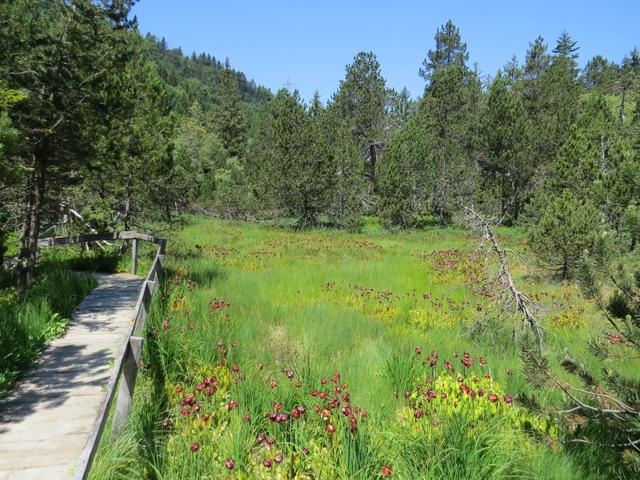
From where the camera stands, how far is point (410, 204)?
107 ft

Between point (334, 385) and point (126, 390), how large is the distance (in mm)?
2112

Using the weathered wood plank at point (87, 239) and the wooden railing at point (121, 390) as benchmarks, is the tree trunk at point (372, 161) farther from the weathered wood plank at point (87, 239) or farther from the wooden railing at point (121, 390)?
the wooden railing at point (121, 390)

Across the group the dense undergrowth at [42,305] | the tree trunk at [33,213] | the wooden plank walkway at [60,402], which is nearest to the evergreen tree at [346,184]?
the dense undergrowth at [42,305]

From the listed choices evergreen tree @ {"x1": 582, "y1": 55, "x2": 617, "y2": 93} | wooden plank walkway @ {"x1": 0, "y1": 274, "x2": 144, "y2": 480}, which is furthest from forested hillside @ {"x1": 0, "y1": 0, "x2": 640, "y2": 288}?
evergreen tree @ {"x1": 582, "y1": 55, "x2": 617, "y2": 93}

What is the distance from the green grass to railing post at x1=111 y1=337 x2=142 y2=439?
15cm

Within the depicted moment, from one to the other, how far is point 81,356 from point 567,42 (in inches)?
3088

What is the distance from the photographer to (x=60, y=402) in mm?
4727

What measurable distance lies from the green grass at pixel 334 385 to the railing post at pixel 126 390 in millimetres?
147

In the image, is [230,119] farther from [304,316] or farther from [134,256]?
[304,316]

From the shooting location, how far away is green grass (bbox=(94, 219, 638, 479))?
341 centimetres

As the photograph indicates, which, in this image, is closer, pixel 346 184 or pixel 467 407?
pixel 467 407

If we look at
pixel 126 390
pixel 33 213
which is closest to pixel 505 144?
pixel 33 213

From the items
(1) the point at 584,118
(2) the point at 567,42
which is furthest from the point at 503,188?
(2) the point at 567,42

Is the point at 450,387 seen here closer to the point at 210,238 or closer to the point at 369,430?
the point at 369,430
